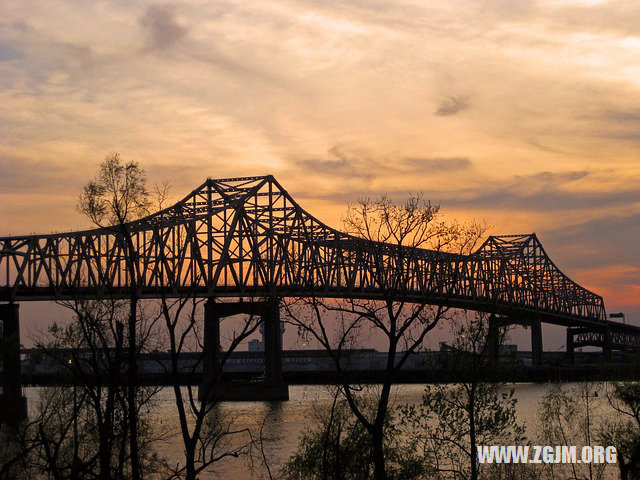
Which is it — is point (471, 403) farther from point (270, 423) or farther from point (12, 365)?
point (12, 365)

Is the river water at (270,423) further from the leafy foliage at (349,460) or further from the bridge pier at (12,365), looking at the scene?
the bridge pier at (12,365)

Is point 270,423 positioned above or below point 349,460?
below

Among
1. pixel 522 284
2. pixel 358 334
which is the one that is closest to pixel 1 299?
pixel 358 334

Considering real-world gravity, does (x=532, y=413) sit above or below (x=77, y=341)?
below

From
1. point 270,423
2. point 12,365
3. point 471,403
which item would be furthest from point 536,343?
point 471,403

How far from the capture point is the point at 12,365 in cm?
8594

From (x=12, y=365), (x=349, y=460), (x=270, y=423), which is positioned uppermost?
(x=12, y=365)

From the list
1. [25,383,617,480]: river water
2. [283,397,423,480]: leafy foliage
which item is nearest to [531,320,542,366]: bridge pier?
[25,383,617,480]: river water

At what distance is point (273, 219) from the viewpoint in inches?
5236

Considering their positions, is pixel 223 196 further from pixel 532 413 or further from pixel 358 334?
pixel 358 334

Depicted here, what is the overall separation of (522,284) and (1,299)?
4384 inches

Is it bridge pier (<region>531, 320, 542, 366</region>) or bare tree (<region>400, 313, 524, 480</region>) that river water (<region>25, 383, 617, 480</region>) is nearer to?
bare tree (<region>400, 313, 524, 480</region>)

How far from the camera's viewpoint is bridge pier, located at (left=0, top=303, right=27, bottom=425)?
222 ft

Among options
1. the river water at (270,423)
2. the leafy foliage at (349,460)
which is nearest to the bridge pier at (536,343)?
the river water at (270,423)
